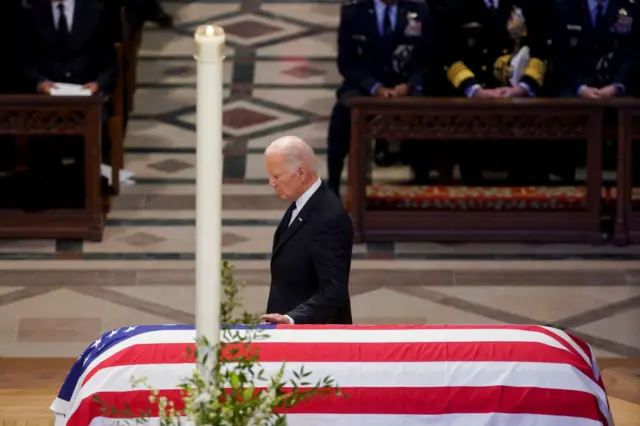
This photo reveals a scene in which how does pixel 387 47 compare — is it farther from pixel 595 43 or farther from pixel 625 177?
pixel 625 177

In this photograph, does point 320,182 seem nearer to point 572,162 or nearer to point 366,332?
point 366,332

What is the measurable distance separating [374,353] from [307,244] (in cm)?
83

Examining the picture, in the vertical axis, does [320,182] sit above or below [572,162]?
above

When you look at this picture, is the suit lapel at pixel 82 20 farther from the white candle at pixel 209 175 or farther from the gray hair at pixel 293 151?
the white candle at pixel 209 175

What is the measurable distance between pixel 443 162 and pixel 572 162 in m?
0.91

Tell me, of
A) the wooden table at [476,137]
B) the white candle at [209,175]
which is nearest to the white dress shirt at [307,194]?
the white candle at [209,175]

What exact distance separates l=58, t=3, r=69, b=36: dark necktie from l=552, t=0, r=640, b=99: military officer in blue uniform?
10.5 ft

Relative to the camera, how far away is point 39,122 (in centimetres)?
842

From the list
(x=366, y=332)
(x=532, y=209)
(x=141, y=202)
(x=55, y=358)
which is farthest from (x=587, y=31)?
(x=366, y=332)

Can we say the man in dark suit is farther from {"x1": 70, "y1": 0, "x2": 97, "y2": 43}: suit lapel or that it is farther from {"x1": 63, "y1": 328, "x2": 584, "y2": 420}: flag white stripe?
{"x1": 70, "y1": 0, "x2": 97, "y2": 43}: suit lapel

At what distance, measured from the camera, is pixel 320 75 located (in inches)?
460

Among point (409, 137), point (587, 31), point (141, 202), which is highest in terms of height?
point (587, 31)

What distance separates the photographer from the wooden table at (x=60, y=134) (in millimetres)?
8383

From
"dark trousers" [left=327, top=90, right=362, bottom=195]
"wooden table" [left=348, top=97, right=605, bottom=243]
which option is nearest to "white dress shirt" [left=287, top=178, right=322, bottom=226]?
"wooden table" [left=348, top=97, right=605, bottom=243]
